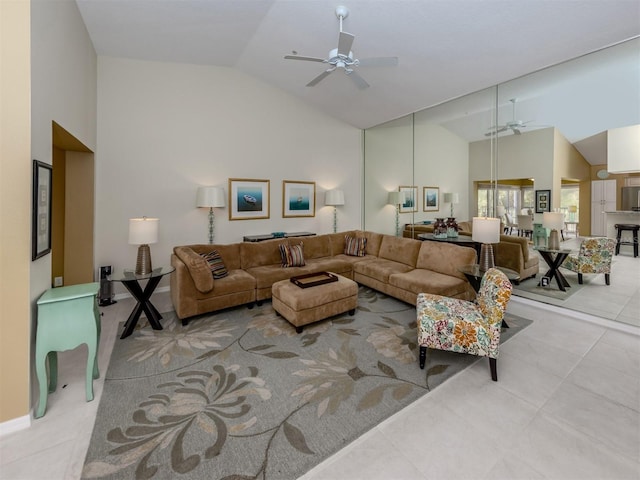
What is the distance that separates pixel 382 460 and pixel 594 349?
8.89 feet

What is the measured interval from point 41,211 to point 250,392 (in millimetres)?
2078

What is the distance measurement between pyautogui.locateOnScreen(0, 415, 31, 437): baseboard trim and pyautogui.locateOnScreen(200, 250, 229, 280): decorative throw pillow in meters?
2.21

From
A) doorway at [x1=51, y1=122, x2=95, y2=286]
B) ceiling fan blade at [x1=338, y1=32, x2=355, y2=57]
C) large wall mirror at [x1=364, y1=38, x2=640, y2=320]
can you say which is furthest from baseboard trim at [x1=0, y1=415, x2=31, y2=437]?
large wall mirror at [x1=364, y1=38, x2=640, y2=320]

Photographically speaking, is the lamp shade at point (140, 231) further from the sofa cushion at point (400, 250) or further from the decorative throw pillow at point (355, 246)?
the sofa cushion at point (400, 250)

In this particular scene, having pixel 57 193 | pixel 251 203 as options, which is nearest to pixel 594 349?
pixel 251 203

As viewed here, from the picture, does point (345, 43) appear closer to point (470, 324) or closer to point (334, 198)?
point (470, 324)

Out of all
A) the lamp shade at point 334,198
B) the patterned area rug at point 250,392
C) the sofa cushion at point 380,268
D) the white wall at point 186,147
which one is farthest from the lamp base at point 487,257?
the white wall at point 186,147

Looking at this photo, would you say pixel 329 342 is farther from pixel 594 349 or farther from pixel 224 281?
pixel 594 349

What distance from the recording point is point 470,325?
2.43 meters

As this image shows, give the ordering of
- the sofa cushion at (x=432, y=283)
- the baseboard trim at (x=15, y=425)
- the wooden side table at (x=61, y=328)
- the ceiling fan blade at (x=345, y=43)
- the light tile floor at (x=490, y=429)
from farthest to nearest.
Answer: the sofa cushion at (x=432, y=283), the ceiling fan blade at (x=345, y=43), the wooden side table at (x=61, y=328), the baseboard trim at (x=15, y=425), the light tile floor at (x=490, y=429)

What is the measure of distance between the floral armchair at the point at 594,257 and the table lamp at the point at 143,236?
18.3 feet

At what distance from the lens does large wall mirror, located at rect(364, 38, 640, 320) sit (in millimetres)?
3502

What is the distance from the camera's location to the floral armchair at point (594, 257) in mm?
3681

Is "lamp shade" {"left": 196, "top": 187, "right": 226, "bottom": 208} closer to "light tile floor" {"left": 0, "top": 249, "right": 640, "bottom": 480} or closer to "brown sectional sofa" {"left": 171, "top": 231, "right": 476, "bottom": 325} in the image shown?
"brown sectional sofa" {"left": 171, "top": 231, "right": 476, "bottom": 325}
